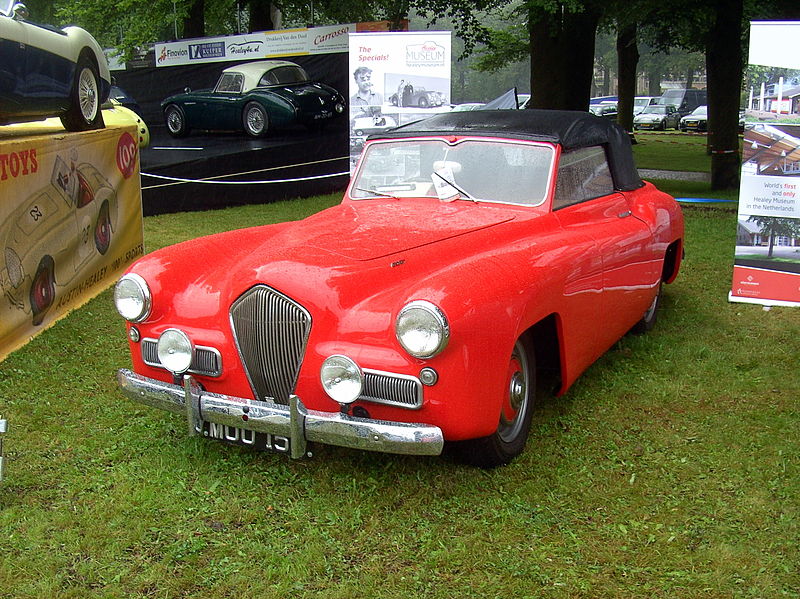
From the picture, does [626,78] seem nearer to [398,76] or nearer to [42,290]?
[398,76]

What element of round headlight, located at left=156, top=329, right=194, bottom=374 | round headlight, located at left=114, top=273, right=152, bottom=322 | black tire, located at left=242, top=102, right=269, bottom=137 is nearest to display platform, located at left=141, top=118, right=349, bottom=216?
black tire, located at left=242, top=102, right=269, bottom=137

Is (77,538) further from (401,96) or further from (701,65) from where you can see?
(701,65)

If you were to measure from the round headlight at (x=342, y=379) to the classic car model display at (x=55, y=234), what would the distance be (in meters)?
3.38

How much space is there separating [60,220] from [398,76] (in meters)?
5.26

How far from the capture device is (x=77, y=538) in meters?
3.44

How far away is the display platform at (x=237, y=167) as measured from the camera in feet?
42.3

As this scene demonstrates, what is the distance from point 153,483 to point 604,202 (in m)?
3.36

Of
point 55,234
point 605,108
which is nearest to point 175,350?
point 55,234

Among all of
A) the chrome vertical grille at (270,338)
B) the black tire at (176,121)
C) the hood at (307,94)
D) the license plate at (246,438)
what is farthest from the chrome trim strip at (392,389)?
the black tire at (176,121)

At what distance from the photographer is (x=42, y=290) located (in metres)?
6.44

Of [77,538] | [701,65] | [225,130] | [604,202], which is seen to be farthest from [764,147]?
[701,65]

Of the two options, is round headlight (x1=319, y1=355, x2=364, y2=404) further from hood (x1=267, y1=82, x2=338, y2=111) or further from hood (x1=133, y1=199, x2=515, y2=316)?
hood (x1=267, y1=82, x2=338, y2=111)

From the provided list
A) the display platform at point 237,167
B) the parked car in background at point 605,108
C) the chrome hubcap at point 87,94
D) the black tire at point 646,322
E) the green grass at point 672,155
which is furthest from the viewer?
the parked car in background at point 605,108

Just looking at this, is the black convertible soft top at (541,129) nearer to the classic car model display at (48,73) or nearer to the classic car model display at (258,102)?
the classic car model display at (48,73)
